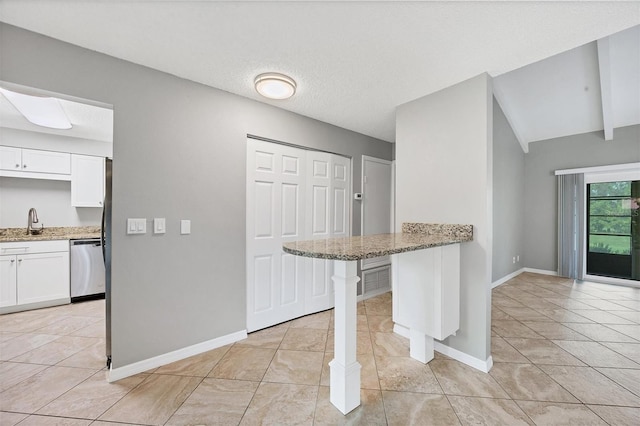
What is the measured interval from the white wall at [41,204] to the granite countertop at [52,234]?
6 centimetres

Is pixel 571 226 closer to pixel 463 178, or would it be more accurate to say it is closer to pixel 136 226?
pixel 463 178

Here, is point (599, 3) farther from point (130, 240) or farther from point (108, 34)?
point (130, 240)

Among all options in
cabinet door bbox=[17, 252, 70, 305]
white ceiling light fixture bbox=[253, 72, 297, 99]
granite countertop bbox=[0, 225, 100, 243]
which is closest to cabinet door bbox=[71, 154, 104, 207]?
granite countertop bbox=[0, 225, 100, 243]

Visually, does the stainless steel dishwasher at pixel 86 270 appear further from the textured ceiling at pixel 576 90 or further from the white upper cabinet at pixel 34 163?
the textured ceiling at pixel 576 90

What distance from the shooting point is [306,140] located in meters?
2.98

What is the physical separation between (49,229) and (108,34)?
3674 mm

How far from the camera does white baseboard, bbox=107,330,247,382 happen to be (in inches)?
72.3

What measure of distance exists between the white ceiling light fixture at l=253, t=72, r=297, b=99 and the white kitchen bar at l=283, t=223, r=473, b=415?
4.51 ft

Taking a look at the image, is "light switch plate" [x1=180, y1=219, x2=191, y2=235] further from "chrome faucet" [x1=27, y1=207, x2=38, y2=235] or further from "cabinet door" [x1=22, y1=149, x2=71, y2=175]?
"chrome faucet" [x1=27, y1=207, x2=38, y2=235]

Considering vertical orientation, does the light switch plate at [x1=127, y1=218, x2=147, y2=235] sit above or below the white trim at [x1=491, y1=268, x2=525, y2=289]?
above

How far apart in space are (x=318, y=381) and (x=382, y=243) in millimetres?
1141

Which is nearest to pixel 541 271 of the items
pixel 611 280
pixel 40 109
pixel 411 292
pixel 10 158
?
pixel 611 280

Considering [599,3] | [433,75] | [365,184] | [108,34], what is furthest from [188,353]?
[599,3]

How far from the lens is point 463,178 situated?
2141mm
